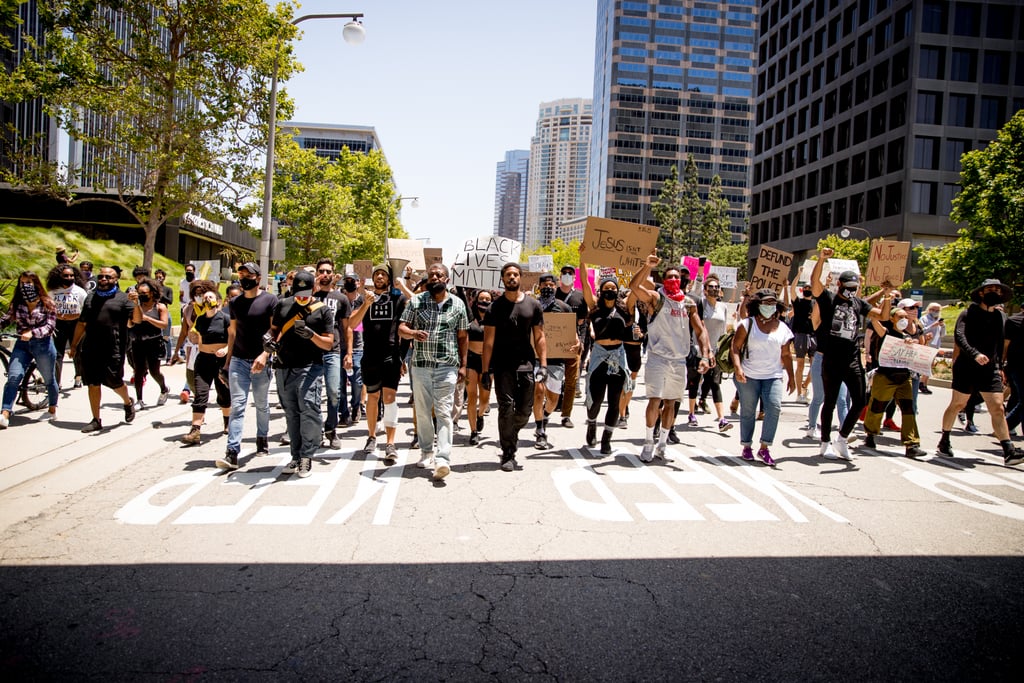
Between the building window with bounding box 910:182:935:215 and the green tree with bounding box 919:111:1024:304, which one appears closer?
the green tree with bounding box 919:111:1024:304

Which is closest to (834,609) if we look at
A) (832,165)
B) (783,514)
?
(783,514)

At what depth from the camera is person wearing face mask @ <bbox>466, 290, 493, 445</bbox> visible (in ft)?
28.7

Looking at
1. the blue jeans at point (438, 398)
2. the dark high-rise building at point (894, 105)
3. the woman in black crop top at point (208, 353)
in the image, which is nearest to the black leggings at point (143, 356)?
the woman in black crop top at point (208, 353)

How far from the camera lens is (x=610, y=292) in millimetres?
8234

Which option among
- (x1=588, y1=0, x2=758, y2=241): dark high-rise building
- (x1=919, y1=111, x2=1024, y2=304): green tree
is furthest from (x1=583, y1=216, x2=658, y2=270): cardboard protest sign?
(x1=588, y1=0, x2=758, y2=241): dark high-rise building

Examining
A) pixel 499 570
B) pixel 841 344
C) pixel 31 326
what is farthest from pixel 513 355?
pixel 31 326

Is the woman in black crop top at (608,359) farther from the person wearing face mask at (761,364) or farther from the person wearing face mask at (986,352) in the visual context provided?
the person wearing face mask at (986,352)

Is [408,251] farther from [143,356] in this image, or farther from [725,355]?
[725,355]

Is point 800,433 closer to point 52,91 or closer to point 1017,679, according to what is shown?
point 1017,679

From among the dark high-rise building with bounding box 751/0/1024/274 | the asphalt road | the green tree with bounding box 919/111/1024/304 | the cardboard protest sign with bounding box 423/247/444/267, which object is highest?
the dark high-rise building with bounding box 751/0/1024/274

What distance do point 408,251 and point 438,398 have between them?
8852mm

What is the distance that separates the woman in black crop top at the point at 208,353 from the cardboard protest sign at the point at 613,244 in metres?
4.87

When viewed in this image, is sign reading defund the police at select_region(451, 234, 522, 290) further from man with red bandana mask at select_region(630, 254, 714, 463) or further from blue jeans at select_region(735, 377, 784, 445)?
blue jeans at select_region(735, 377, 784, 445)

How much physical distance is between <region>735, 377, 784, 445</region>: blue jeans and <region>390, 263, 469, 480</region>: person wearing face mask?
3.19 meters
